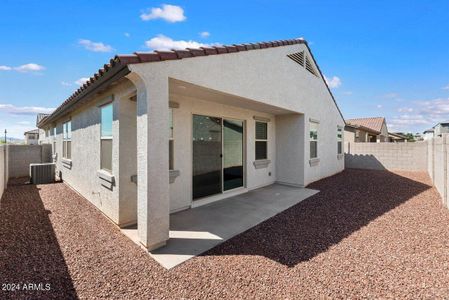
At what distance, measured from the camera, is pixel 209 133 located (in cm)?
679

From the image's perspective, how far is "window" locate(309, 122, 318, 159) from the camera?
982 cm

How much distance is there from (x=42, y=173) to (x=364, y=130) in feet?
88.9

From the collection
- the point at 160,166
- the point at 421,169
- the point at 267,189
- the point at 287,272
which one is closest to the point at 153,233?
the point at 160,166

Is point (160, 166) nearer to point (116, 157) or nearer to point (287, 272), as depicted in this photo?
point (116, 157)

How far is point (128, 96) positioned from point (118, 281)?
11.5 ft

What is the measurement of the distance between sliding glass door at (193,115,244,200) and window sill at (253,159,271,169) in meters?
0.79

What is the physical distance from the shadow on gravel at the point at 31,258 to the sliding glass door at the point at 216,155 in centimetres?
354

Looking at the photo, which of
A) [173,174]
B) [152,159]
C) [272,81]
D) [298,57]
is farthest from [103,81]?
[298,57]

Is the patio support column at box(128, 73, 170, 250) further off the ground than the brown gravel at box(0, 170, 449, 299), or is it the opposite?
the patio support column at box(128, 73, 170, 250)

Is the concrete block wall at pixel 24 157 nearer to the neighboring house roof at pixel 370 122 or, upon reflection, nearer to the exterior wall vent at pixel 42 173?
the exterior wall vent at pixel 42 173

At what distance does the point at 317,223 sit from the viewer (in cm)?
520

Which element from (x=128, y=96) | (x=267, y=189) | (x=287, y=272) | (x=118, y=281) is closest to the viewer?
(x=118, y=281)

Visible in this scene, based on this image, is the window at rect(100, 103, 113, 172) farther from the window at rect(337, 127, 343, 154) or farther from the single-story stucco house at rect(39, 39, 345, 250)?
the window at rect(337, 127, 343, 154)

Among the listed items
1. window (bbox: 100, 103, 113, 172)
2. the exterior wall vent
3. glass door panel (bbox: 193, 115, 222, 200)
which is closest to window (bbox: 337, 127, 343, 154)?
glass door panel (bbox: 193, 115, 222, 200)
